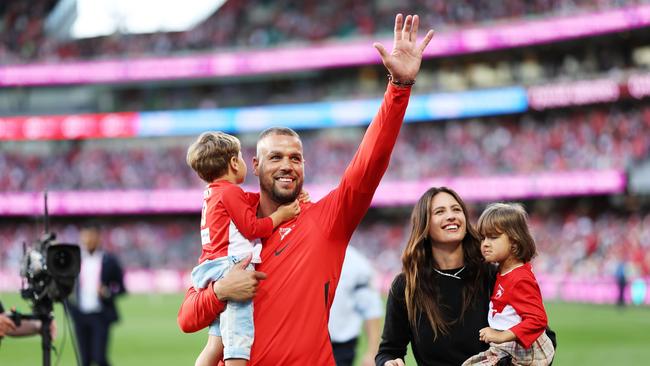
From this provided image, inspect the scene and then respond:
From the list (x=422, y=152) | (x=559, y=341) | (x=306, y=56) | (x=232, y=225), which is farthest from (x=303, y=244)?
(x=306, y=56)

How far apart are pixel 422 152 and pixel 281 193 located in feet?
138

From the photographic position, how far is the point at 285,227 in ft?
16.0

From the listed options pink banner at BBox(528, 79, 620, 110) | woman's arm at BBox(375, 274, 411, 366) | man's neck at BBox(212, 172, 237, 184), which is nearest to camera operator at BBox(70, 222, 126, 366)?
man's neck at BBox(212, 172, 237, 184)

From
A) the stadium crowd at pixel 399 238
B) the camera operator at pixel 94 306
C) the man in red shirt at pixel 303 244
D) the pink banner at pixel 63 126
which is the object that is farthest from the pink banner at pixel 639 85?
the man in red shirt at pixel 303 244

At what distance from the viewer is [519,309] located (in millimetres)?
4980

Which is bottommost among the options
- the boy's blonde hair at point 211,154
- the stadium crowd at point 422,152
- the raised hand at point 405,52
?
the boy's blonde hair at point 211,154

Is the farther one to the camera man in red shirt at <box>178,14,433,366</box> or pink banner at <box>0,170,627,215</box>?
pink banner at <box>0,170,627,215</box>

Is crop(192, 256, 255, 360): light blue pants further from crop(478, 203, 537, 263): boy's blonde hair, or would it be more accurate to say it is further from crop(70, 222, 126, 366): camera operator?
crop(70, 222, 126, 366): camera operator

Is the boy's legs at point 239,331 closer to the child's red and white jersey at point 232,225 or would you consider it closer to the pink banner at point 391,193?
the child's red and white jersey at point 232,225

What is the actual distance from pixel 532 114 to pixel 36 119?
30.0 m

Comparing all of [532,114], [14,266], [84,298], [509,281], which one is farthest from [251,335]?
[14,266]

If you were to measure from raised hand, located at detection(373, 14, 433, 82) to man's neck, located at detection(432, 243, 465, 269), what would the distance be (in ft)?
3.46

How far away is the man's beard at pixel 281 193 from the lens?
4828 millimetres

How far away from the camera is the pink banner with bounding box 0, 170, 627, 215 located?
124 feet
